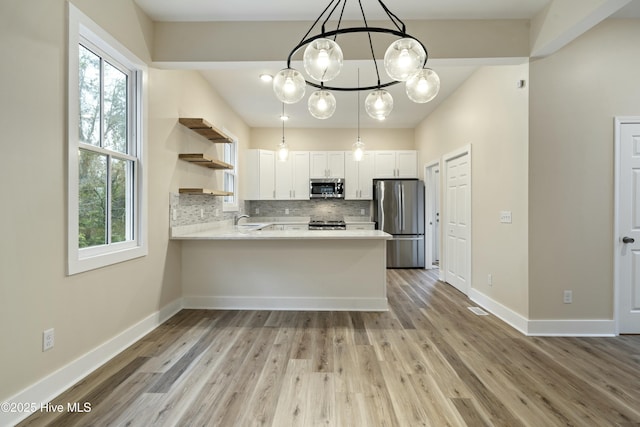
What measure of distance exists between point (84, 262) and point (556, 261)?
3.95 metres

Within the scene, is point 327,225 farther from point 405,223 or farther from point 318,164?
point 405,223

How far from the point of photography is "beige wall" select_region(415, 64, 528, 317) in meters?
2.90

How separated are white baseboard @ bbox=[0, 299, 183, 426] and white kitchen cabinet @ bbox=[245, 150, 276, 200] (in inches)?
137

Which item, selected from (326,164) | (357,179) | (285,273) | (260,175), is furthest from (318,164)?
(285,273)

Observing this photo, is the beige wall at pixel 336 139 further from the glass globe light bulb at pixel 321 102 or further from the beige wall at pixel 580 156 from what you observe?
the glass globe light bulb at pixel 321 102

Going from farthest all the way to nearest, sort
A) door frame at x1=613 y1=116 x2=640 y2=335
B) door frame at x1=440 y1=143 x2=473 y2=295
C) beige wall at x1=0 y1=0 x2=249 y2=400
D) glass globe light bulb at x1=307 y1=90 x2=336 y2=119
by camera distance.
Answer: door frame at x1=440 y1=143 x2=473 y2=295 → door frame at x1=613 y1=116 x2=640 y2=335 → glass globe light bulb at x1=307 y1=90 x2=336 y2=119 → beige wall at x1=0 y1=0 x2=249 y2=400

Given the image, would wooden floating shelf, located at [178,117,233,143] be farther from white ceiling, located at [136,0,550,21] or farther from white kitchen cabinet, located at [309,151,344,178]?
white kitchen cabinet, located at [309,151,344,178]

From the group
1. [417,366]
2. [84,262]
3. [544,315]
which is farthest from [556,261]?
[84,262]

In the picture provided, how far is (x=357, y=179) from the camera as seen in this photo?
6.19 meters

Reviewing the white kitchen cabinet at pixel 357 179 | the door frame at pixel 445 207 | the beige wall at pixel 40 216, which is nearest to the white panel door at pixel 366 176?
the white kitchen cabinet at pixel 357 179

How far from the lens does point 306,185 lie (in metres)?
6.23

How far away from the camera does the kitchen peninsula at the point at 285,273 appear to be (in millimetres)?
3453

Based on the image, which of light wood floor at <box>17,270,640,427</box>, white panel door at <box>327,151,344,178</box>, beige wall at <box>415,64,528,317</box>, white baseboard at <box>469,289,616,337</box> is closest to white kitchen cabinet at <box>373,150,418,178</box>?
white panel door at <box>327,151,344,178</box>

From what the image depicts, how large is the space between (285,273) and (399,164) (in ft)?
12.4
